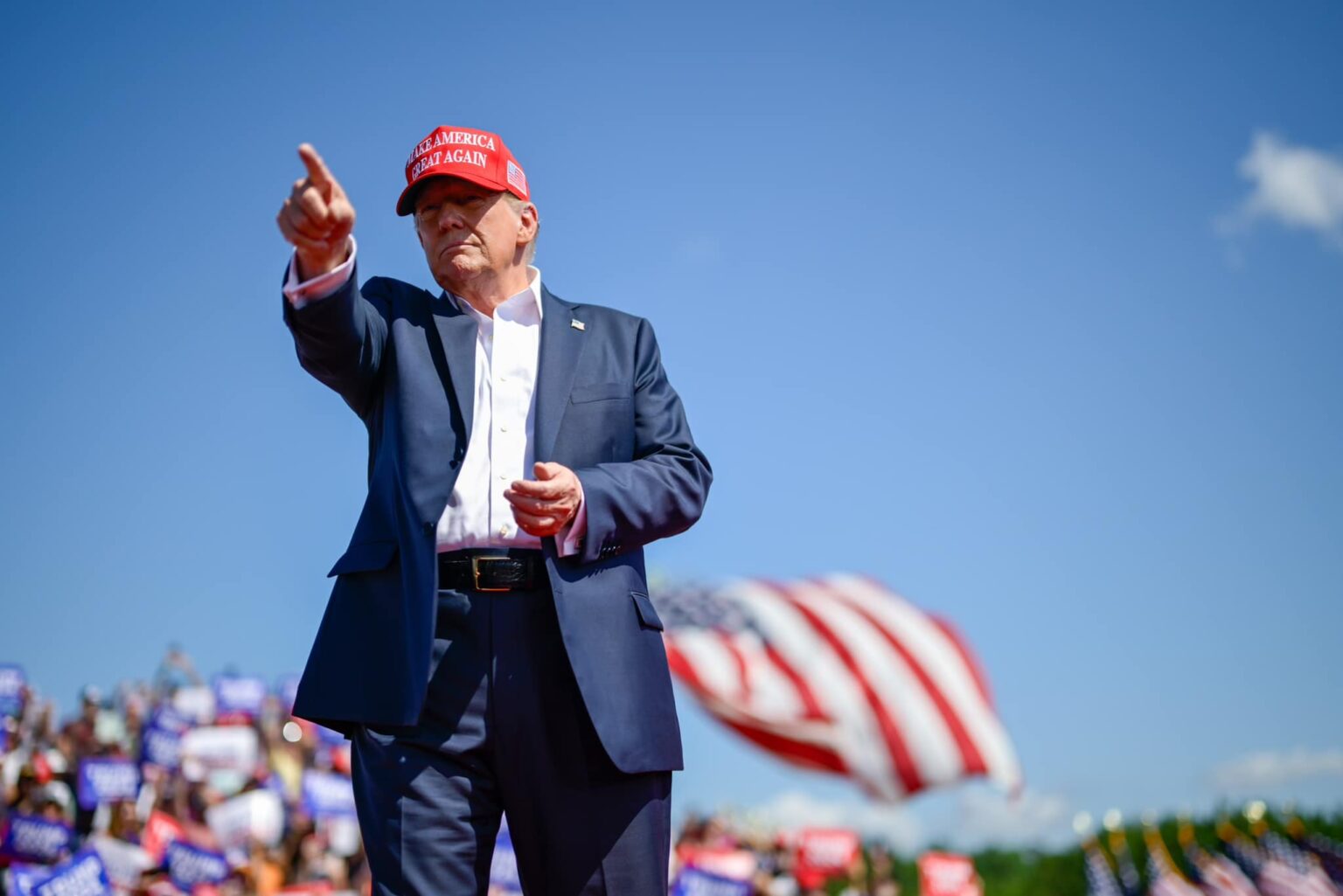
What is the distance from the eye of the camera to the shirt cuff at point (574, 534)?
8.81 ft

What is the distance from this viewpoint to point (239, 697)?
15.8 m

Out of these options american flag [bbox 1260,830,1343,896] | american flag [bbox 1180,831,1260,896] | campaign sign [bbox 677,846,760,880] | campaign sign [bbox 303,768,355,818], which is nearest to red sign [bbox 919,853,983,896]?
campaign sign [bbox 677,846,760,880]

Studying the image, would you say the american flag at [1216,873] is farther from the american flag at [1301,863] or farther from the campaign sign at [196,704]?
the campaign sign at [196,704]

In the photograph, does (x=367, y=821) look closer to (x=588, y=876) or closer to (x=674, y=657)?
(x=588, y=876)

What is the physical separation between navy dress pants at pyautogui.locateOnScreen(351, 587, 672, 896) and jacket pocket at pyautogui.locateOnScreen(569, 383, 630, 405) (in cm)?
44

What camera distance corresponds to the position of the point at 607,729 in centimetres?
268

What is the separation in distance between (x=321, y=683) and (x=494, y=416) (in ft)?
2.10

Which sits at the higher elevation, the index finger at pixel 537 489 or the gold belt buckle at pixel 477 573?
the index finger at pixel 537 489

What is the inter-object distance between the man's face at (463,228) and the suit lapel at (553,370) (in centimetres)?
17

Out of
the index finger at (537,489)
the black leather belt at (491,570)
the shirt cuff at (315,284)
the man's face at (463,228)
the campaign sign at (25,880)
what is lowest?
the campaign sign at (25,880)

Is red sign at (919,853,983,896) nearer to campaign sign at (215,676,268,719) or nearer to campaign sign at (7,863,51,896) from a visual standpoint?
campaign sign at (215,676,268,719)

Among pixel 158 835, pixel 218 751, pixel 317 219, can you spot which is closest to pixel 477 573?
pixel 317 219

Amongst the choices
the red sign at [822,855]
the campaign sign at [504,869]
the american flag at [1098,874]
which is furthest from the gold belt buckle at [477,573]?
the american flag at [1098,874]

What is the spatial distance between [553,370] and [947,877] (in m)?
16.1
